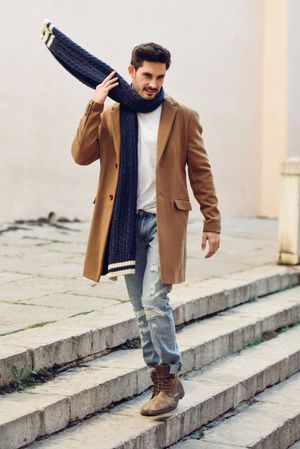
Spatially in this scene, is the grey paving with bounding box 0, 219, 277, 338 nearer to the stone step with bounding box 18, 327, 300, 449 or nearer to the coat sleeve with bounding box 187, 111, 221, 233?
the stone step with bounding box 18, 327, 300, 449

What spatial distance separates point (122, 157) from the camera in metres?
4.71

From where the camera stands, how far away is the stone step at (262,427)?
16.8 feet

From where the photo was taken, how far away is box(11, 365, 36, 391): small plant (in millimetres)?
4898

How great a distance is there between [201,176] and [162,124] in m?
0.31

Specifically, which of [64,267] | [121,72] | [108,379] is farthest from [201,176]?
[121,72]

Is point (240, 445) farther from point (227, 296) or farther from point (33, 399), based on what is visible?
point (227, 296)

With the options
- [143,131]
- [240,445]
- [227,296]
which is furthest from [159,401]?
[227,296]

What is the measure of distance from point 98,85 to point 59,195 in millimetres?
5541

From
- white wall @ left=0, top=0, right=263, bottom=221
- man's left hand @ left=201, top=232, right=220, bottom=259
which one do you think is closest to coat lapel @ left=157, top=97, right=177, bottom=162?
man's left hand @ left=201, top=232, right=220, bottom=259

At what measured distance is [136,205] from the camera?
477 cm

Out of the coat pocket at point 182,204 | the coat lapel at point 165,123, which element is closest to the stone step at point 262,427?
the coat pocket at point 182,204

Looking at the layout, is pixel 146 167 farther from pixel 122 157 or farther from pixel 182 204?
pixel 182 204

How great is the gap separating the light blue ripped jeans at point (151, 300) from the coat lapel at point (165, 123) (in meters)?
0.30

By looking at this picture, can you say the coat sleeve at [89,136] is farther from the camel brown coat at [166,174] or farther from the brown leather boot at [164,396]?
the brown leather boot at [164,396]
